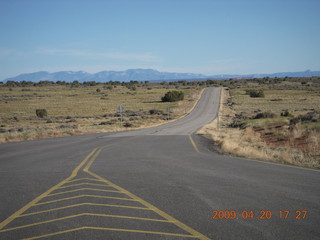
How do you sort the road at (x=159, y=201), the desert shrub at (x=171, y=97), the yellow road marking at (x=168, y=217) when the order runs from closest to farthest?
the yellow road marking at (x=168, y=217) < the road at (x=159, y=201) < the desert shrub at (x=171, y=97)

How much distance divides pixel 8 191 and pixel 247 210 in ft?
20.4

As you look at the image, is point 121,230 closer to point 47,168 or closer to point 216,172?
point 216,172

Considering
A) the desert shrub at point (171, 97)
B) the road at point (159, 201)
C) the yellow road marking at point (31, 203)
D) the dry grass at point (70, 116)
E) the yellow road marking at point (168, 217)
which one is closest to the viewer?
the yellow road marking at point (168, 217)

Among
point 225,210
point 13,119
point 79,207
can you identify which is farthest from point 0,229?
point 13,119

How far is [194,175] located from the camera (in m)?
8.77

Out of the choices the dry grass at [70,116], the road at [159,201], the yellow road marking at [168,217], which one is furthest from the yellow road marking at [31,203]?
the dry grass at [70,116]
